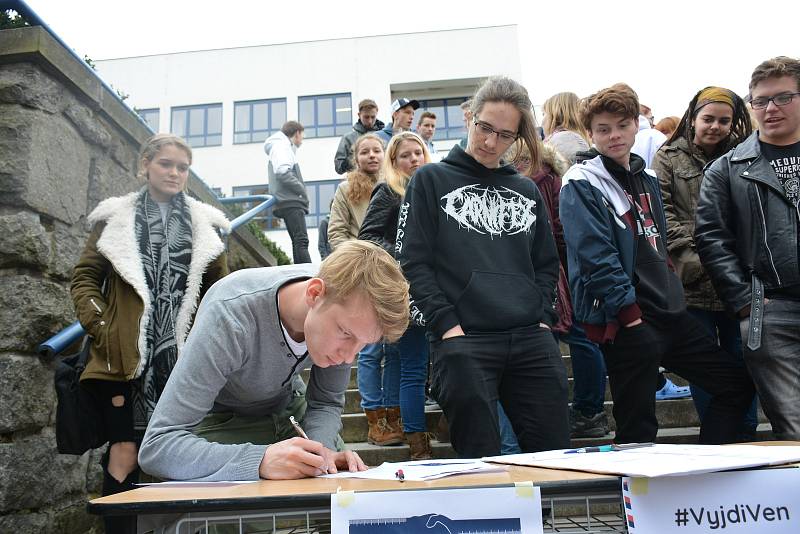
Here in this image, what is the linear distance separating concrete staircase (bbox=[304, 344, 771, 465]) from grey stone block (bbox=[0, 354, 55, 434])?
4.77 ft

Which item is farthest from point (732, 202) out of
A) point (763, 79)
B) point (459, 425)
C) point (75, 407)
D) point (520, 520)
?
point (75, 407)

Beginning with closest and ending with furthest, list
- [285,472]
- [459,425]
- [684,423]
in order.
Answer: [285,472] < [459,425] < [684,423]

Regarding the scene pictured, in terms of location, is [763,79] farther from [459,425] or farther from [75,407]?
[75,407]

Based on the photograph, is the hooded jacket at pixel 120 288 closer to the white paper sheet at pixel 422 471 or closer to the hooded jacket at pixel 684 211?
the white paper sheet at pixel 422 471

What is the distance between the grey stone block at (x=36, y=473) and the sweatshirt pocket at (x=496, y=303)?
1837mm

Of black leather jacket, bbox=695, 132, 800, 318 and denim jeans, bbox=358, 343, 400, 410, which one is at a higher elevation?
black leather jacket, bbox=695, 132, 800, 318

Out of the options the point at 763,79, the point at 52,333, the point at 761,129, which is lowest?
the point at 52,333

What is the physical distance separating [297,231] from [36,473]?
3.95m

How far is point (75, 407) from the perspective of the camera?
8.11 feet

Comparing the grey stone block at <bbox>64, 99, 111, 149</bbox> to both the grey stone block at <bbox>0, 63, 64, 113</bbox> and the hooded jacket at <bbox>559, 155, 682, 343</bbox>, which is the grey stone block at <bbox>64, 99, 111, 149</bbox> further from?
the hooded jacket at <bbox>559, 155, 682, 343</bbox>

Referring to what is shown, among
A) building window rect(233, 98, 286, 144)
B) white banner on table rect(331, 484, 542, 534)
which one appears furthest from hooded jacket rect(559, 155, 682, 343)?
building window rect(233, 98, 286, 144)

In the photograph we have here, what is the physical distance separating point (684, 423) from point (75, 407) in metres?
3.14

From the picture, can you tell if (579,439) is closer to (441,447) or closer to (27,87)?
(441,447)

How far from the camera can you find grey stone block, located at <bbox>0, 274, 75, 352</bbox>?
9.02 ft
